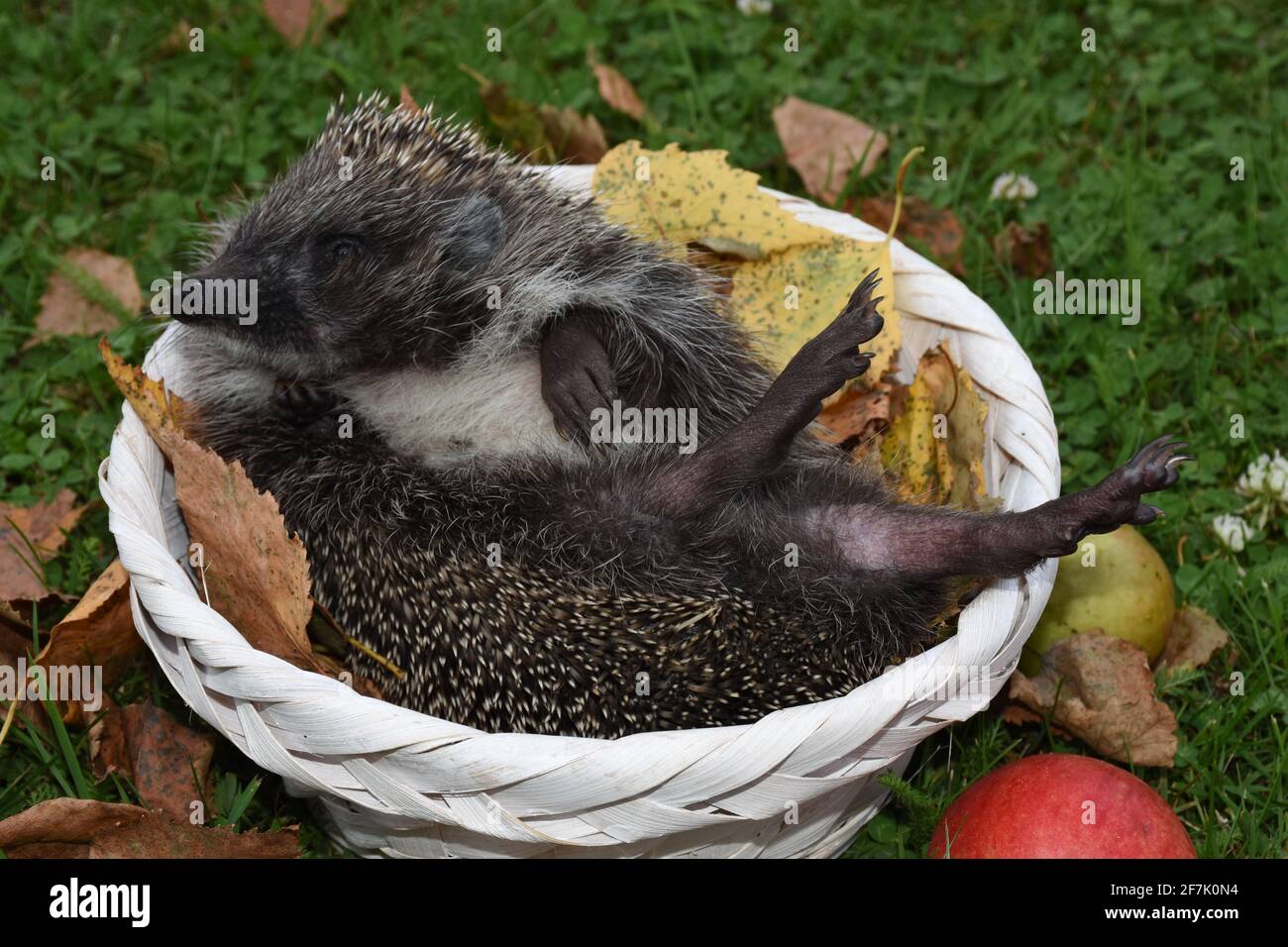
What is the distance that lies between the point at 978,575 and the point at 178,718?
193cm

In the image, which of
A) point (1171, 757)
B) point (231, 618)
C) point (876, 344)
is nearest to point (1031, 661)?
point (1171, 757)

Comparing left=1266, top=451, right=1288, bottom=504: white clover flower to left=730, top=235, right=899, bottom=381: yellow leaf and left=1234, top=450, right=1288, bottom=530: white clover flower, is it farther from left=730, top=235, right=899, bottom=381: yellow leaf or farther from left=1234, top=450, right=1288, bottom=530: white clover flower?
left=730, top=235, right=899, bottom=381: yellow leaf

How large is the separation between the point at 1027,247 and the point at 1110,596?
5.25 ft

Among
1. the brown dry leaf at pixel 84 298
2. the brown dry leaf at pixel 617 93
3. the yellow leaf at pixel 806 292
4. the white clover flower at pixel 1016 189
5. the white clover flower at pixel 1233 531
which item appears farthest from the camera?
the brown dry leaf at pixel 617 93

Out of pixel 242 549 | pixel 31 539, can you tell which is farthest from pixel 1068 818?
pixel 31 539

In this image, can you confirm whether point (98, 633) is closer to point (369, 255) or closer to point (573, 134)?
point (369, 255)

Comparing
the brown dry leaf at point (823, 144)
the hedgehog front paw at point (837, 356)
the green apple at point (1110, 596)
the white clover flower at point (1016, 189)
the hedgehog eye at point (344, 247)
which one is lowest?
the green apple at point (1110, 596)

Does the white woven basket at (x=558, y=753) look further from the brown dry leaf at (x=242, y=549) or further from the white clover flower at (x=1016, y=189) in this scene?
the white clover flower at (x=1016, y=189)

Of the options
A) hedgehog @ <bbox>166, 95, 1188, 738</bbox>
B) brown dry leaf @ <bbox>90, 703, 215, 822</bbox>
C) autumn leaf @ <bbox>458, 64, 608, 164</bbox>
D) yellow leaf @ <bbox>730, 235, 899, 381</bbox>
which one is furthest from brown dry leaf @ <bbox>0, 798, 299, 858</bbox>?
autumn leaf @ <bbox>458, 64, 608, 164</bbox>

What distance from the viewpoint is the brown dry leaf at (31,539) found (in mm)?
3506

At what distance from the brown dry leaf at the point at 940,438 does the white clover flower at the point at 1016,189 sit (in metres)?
1.32

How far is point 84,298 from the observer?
4258 millimetres

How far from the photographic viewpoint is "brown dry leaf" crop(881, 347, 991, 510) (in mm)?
3270

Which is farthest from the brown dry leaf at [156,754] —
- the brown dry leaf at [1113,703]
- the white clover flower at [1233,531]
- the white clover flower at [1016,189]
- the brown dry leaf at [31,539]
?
the white clover flower at [1016,189]
